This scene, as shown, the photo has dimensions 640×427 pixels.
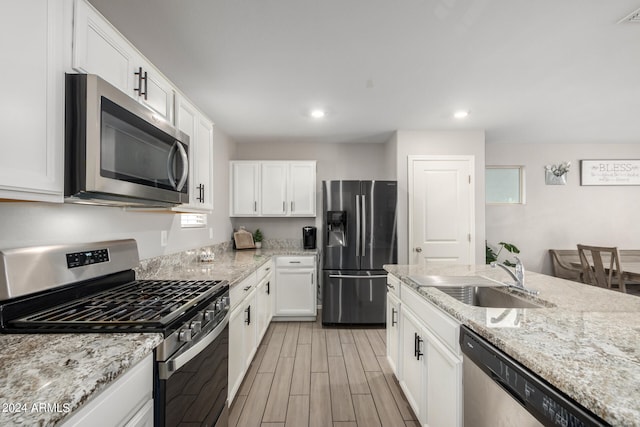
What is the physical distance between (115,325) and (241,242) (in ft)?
10.1

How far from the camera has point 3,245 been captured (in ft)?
3.78

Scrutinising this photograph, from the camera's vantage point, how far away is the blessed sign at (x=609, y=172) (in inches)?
182

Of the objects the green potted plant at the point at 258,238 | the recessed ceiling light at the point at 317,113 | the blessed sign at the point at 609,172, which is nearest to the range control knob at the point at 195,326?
the recessed ceiling light at the point at 317,113

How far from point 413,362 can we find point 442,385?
47 cm

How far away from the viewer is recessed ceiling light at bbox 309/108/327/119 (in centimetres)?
318

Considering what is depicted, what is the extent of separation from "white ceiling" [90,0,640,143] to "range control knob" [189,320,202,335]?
5.32 feet

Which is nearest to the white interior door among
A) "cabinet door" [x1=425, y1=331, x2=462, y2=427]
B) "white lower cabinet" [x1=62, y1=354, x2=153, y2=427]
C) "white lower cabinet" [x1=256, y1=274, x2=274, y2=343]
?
"white lower cabinet" [x1=256, y1=274, x2=274, y2=343]

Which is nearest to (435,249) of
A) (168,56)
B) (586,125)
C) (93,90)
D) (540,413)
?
(586,125)

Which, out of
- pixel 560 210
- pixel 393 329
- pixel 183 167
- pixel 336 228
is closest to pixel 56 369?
pixel 183 167

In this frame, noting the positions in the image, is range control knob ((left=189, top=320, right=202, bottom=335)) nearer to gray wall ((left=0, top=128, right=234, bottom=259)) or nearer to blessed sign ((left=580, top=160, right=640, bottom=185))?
gray wall ((left=0, top=128, right=234, bottom=259))

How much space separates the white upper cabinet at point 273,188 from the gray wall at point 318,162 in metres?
0.30

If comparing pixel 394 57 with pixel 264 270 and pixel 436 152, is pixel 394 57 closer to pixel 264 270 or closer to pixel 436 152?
pixel 436 152

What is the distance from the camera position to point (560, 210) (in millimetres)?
4637

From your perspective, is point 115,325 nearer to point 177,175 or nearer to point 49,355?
point 49,355
